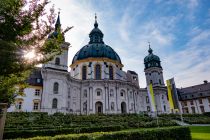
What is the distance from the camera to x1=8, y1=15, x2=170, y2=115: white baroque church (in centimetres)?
4078

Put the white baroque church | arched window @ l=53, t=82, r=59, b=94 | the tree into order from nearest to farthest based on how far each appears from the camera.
Answer: the tree
the white baroque church
arched window @ l=53, t=82, r=59, b=94

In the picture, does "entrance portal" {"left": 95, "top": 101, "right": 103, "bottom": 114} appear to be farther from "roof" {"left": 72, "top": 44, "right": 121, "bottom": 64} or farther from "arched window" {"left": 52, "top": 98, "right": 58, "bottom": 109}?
"roof" {"left": 72, "top": 44, "right": 121, "bottom": 64}

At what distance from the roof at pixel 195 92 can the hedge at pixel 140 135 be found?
6372cm

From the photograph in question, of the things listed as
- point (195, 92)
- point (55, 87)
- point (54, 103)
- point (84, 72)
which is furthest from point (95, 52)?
point (195, 92)

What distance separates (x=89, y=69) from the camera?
181ft

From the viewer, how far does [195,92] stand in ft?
241

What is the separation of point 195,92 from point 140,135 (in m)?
72.0

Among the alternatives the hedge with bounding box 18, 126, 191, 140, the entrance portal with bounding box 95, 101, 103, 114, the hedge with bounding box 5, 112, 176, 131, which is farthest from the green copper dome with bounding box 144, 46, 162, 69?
the hedge with bounding box 18, 126, 191, 140

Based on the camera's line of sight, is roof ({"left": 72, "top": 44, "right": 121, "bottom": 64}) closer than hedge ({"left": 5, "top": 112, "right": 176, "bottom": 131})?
No

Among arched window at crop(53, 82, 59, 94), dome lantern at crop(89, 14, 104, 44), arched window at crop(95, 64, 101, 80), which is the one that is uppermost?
dome lantern at crop(89, 14, 104, 44)

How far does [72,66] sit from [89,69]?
8690mm

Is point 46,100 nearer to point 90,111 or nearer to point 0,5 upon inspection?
point 90,111

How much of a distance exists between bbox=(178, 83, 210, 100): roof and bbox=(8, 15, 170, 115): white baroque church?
47.3ft

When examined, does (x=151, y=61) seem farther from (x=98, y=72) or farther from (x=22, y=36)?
(x=22, y=36)
